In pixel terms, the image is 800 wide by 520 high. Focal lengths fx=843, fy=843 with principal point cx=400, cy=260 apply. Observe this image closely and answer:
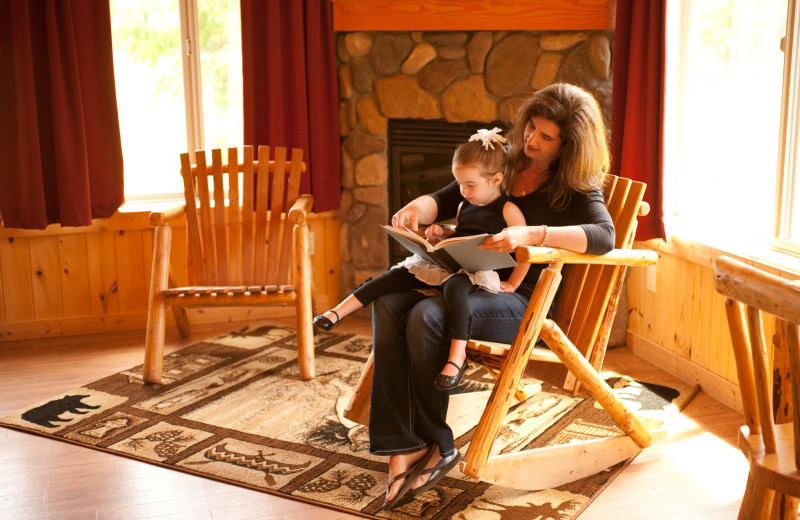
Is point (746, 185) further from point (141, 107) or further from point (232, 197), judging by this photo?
point (141, 107)

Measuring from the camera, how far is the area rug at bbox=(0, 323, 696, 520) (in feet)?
7.64

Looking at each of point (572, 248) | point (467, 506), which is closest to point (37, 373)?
point (467, 506)

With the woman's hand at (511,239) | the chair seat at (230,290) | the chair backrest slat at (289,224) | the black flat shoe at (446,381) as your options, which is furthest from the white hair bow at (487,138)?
the chair backrest slat at (289,224)

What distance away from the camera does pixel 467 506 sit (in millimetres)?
2273

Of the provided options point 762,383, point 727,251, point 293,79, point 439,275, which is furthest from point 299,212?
point 762,383

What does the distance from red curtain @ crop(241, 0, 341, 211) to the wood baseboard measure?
1582mm

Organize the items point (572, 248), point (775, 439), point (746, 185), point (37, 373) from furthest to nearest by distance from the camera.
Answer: point (37, 373)
point (746, 185)
point (572, 248)
point (775, 439)

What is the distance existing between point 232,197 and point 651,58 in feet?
5.71

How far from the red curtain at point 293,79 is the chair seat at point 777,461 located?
2.64 meters

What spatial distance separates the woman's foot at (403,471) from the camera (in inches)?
88.5

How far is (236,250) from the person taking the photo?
346 cm

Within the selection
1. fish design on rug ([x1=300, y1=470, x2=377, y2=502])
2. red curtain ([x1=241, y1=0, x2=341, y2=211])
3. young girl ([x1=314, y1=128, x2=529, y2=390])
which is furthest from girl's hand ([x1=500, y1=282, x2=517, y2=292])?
red curtain ([x1=241, y1=0, x2=341, y2=211])

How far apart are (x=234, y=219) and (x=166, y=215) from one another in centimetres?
34

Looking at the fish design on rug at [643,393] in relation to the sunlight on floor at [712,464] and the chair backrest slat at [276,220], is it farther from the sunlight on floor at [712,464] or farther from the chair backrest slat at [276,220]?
the chair backrest slat at [276,220]
